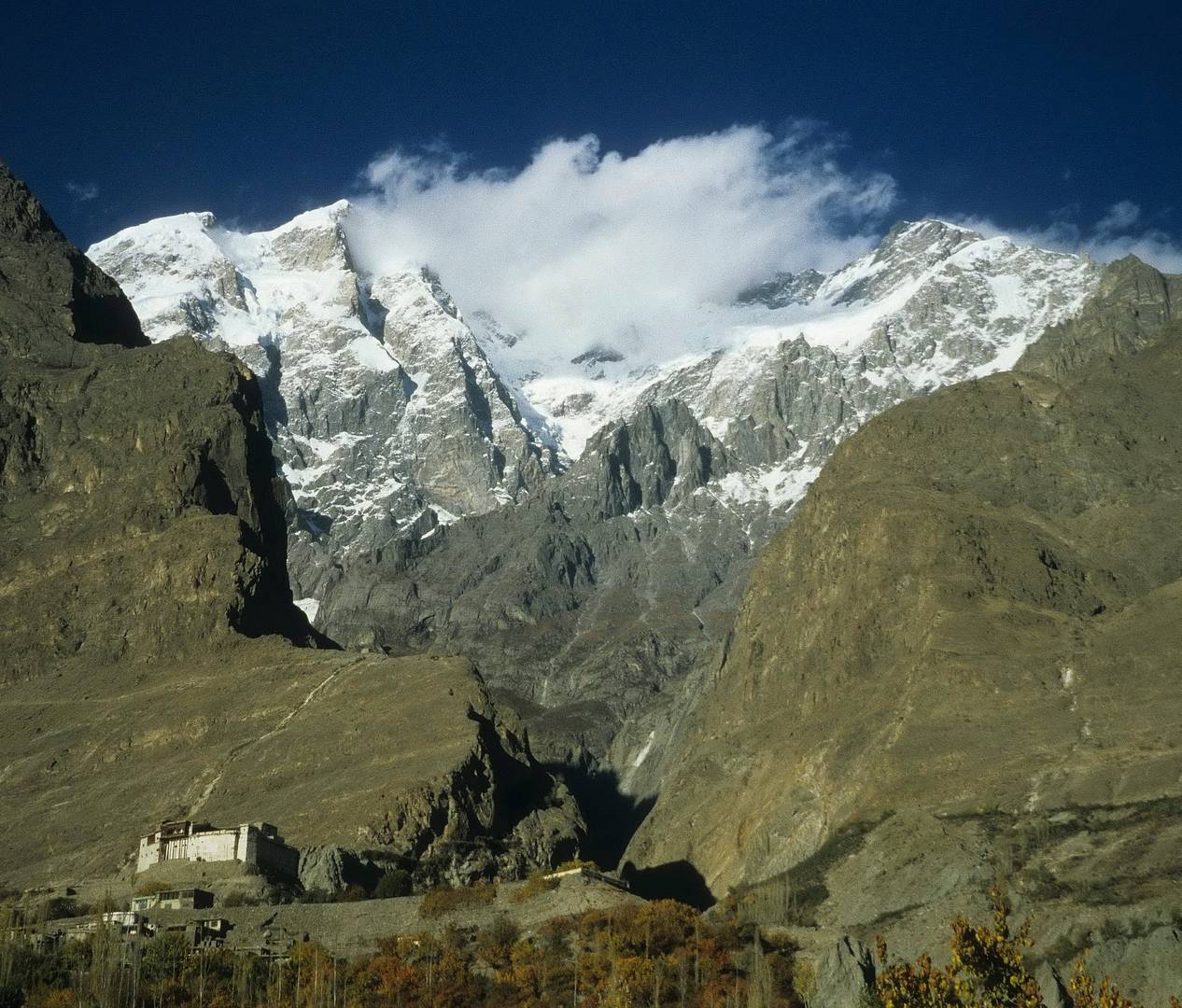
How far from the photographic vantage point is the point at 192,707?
16150 centimetres

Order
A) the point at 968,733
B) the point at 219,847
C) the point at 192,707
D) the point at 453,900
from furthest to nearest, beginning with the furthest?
the point at 192,707, the point at 968,733, the point at 219,847, the point at 453,900

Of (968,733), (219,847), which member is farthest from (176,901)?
(968,733)

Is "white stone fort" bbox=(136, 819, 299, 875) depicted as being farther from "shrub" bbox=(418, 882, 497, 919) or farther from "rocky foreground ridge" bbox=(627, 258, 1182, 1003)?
"rocky foreground ridge" bbox=(627, 258, 1182, 1003)

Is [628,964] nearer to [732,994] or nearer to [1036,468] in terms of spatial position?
[732,994]

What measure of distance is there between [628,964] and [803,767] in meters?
72.8

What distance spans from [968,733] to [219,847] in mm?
59483

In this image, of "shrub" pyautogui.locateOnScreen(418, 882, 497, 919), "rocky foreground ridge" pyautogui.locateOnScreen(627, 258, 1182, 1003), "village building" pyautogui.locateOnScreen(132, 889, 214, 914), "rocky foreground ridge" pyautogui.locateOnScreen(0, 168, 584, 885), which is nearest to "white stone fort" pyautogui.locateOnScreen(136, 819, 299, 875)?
"village building" pyautogui.locateOnScreen(132, 889, 214, 914)

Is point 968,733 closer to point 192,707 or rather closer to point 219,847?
point 219,847

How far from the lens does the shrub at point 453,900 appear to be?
103 m

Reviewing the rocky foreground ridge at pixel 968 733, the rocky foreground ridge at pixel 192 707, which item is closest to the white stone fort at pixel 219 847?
the rocky foreground ridge at pixel 192 707

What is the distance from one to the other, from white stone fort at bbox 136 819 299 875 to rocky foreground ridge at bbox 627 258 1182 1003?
3299 centimetres

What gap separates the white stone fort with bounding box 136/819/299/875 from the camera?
4604 inches

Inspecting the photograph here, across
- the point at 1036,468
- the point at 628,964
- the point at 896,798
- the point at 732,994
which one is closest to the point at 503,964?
the point at 628,964

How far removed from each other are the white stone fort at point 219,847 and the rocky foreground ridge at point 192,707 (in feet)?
22.8
